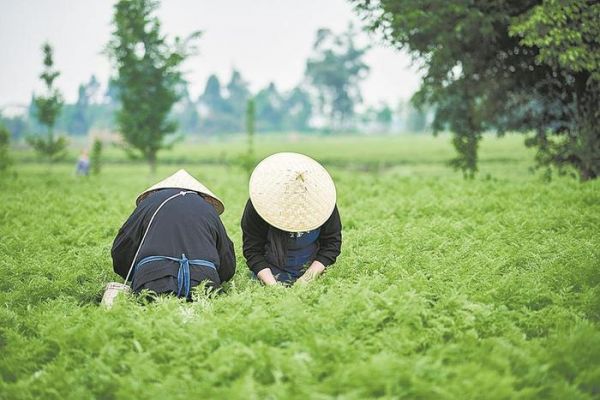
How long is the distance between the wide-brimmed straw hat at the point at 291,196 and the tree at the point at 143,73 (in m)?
25.4

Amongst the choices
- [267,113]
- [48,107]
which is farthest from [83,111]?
[48,107]

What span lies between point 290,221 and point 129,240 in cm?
172

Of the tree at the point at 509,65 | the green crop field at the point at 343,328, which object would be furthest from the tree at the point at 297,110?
the green crop field at the point at 343,328

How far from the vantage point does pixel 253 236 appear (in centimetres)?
622

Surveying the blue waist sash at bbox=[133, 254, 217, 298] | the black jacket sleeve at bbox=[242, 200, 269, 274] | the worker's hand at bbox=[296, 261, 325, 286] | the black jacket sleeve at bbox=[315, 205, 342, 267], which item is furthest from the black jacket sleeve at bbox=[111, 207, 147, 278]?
the black jacket sleeve at bbox=[315, 205, 342, 267]

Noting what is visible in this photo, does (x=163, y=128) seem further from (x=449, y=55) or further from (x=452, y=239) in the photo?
(x=452, y=239)

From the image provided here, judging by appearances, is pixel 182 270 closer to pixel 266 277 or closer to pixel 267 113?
pixel 266 277

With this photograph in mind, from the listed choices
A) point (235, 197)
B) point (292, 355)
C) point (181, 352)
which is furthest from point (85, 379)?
point (235, 197)

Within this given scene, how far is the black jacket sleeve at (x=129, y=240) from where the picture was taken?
5930 mm

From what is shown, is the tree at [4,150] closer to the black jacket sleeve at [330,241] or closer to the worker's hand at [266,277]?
the worker's hand at [266,277]

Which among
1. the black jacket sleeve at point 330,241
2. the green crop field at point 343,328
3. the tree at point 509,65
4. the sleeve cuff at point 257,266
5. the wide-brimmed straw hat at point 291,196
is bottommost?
the green crop field at point 343,328

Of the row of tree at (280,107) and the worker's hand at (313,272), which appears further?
the row of tree at (280,107)

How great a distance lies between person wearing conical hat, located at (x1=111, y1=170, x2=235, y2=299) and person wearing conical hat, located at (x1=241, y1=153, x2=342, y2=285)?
365mm

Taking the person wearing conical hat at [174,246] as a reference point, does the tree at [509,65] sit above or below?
above
